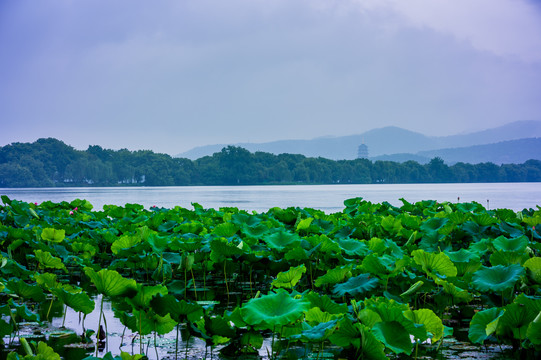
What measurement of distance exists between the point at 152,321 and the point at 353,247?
2133 mm

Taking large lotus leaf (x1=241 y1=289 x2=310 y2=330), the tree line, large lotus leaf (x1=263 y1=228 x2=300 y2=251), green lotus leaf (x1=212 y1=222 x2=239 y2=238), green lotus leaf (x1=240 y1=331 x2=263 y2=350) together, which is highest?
the tree line

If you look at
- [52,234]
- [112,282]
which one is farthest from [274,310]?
[52,234]

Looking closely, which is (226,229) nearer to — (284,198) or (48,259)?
(48,259)

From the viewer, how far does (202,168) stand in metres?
76.6

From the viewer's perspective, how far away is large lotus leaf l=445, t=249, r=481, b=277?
352 centimetres

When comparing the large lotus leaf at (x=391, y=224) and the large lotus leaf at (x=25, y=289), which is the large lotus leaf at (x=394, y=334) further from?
the large lotus leaf at (x=391, y=224)

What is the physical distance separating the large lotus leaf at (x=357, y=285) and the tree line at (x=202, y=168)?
228 feet

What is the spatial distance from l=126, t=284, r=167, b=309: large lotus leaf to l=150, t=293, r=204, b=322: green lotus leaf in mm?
28

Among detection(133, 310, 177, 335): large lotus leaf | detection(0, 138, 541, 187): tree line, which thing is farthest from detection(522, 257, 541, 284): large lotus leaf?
detection(0, 138, 541, 187): tree line

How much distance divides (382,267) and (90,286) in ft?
9.17

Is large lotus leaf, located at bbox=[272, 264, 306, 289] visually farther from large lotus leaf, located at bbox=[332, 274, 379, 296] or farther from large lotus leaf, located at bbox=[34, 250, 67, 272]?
large lotus leaf, located at bbox=[34, 250, 67, 272]

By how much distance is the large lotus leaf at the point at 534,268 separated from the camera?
10.0ft

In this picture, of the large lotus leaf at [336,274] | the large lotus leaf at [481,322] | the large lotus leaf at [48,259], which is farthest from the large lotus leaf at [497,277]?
the large lotus leaf at [48,259]

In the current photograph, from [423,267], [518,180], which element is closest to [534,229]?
[423,267]
